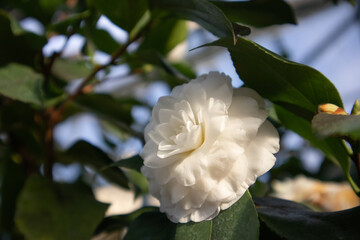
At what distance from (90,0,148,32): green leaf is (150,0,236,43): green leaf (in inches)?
1.8

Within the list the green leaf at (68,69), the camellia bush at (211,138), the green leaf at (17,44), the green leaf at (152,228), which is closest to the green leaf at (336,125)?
the camellia bush at (211,138)

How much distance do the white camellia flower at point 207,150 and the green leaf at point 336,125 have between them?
5 cm

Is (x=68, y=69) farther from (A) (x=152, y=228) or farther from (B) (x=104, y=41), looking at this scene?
(A) (x=152, y=228)

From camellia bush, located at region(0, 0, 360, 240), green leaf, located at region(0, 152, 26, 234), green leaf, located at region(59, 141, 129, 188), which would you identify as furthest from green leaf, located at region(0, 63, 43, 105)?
green leaf, located at region(0, 152, 26, 234)

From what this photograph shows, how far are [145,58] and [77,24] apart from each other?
108 millimetres

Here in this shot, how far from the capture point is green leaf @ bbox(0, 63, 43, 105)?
44cm

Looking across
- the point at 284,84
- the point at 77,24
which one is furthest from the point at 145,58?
the point at 284,84

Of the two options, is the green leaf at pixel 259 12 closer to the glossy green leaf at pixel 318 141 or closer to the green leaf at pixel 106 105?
the glossy green leaf at pixel 318 141

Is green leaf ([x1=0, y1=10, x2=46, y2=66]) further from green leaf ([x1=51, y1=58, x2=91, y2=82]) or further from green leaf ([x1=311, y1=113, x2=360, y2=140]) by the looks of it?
green leaf ([x1=311, y1=113, x2=360, y2=140])

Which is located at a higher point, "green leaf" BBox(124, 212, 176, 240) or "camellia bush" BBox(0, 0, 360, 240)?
"camellia bush" BBox(0, 0, 360, 240)

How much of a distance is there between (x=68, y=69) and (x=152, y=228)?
1.36ft

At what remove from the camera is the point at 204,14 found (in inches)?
14.0

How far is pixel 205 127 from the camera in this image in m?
0.30

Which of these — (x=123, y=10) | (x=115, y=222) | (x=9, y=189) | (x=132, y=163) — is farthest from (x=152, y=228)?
(x=9, y=189)
